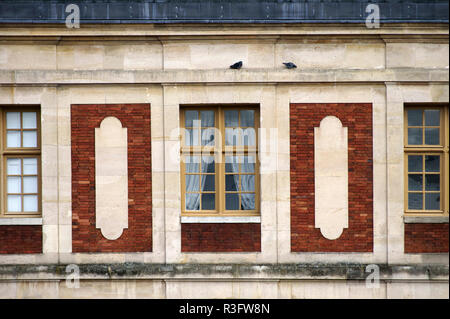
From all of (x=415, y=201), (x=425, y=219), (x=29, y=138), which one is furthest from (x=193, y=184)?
(x=425, y=219)

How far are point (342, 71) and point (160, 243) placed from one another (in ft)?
16.2

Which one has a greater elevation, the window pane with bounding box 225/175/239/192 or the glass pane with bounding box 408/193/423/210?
the window pane with bounding box 225/175/239/192

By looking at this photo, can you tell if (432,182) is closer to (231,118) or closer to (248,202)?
(248,202)

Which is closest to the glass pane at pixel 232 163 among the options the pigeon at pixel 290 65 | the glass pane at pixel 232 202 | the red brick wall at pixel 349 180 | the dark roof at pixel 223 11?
the glass pane at pixel 232 202

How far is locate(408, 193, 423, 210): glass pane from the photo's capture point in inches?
435

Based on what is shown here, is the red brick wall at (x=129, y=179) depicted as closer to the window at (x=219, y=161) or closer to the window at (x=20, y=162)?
the window at (x=219, y=161)

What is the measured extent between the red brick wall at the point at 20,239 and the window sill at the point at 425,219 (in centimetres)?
725

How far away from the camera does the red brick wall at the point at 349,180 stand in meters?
10.8

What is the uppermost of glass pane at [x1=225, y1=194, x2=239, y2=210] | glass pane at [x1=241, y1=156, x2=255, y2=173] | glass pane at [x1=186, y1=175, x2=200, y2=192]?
glass pane at [x1=241, y1=156, x2=255, y2=173]

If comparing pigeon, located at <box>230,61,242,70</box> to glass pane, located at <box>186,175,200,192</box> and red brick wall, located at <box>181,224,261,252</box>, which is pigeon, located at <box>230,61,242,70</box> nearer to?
glass pane, located at <box>186,175,200,192</box>

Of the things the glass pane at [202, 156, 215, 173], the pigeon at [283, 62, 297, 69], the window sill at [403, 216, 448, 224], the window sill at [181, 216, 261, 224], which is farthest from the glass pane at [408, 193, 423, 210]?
the glass pane at [202, 156, 215, 173]

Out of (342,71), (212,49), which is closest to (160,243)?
(212,49)

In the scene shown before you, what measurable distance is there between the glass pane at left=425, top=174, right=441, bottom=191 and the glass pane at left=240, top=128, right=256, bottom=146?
3556mm

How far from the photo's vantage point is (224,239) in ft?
35.6
